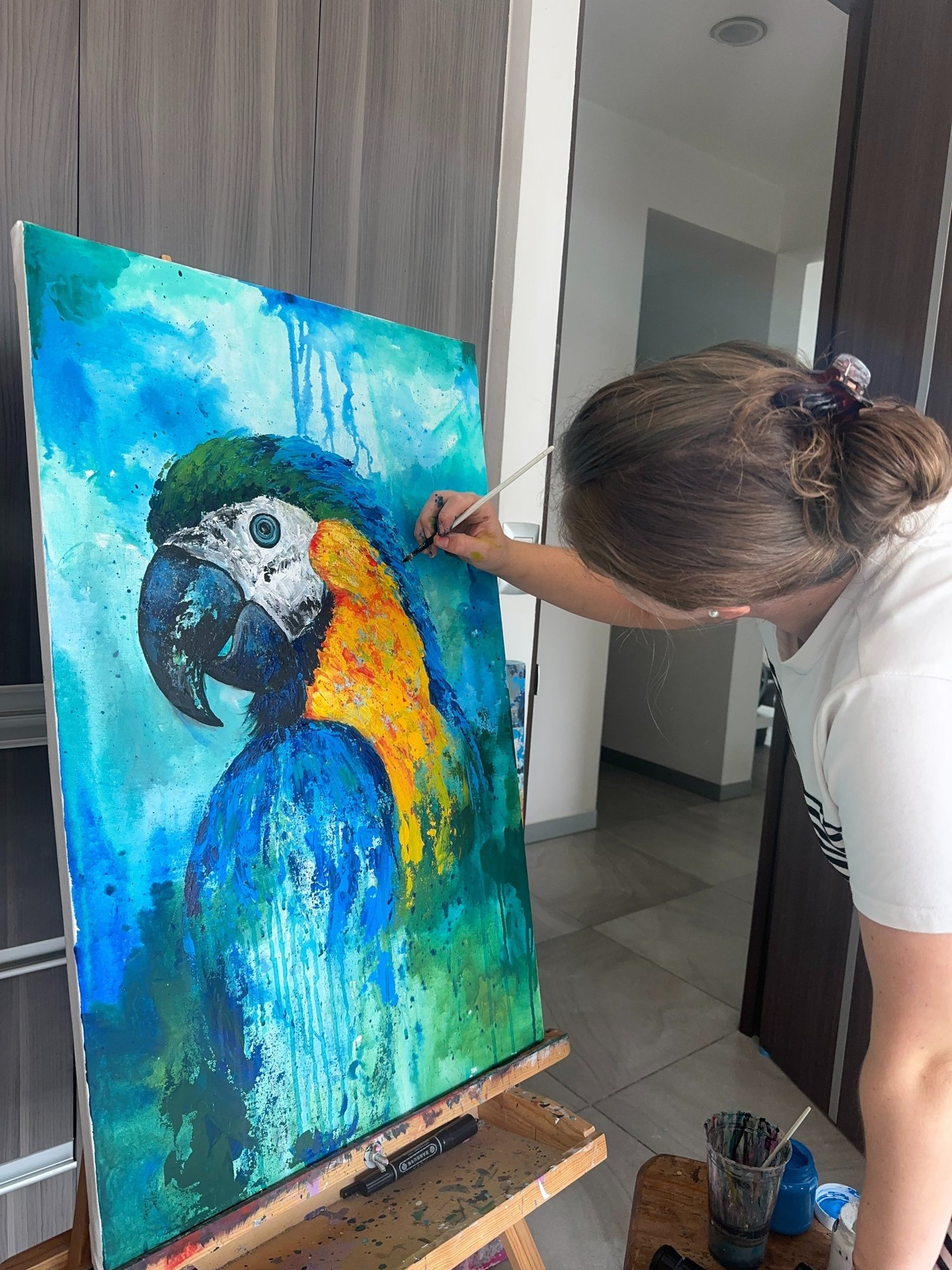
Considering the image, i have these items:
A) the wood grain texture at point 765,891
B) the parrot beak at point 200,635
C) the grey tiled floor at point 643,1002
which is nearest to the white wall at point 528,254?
the wood grain texture at point 765,891

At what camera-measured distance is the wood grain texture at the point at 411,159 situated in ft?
4.40

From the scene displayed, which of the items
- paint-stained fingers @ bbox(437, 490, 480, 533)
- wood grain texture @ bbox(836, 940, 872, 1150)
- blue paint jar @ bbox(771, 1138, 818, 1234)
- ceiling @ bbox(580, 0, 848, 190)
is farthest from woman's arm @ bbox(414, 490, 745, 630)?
ceiling @ bbox(580, 0, 848, 190)

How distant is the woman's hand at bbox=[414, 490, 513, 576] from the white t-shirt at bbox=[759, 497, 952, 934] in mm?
447

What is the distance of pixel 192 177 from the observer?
3.90ft

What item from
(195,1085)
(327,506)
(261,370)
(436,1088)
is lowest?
(436,1088)

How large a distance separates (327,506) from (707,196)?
3251 millimetres

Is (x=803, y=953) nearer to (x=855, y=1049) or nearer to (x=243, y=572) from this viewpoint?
(x=855, y=1049)

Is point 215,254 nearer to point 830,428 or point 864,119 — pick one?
point 830,428

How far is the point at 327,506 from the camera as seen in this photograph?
95 cm

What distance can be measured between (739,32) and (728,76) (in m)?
0.29

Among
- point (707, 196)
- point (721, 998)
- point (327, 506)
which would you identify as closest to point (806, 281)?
point (707, 196)

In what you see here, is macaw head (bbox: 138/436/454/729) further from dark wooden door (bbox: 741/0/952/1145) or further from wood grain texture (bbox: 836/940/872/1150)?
wood grain texture (bbox: 836/940/872/1150)

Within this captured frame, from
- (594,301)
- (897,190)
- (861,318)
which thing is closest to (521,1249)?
(861,318)

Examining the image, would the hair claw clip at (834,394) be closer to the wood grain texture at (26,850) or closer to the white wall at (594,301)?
the wood grain texture at (26,850)
